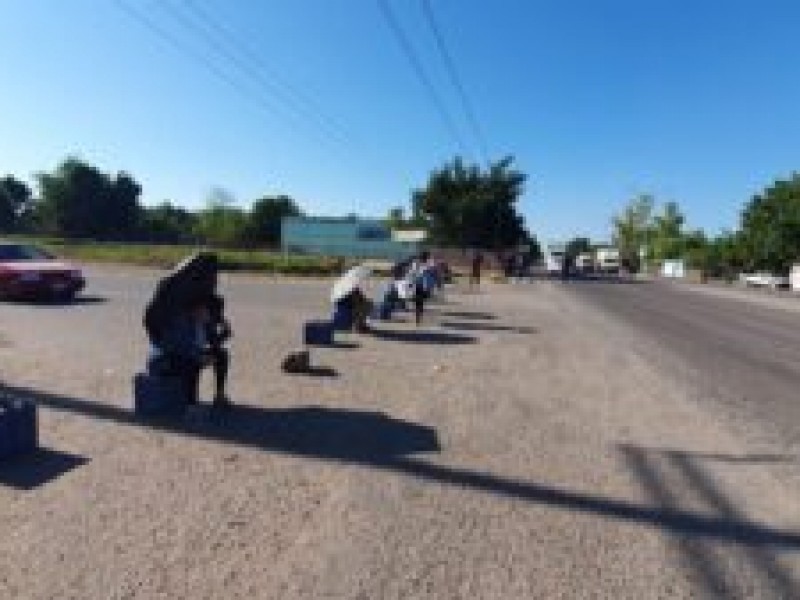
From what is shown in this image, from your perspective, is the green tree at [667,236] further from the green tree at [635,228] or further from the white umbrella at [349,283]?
the white umbrella at [349,283]

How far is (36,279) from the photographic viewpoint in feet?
71.9

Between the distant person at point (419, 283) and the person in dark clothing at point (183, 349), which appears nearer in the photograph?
the person in dark clothing at point (183, 349)

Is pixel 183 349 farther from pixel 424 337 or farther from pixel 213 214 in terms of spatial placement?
pixel 213 214

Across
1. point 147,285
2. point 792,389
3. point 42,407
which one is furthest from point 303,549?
point 147,285

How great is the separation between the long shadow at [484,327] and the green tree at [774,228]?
72.3 m

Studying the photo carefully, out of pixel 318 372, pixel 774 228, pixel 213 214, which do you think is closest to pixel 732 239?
pixel 774 228

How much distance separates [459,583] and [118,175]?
115 m

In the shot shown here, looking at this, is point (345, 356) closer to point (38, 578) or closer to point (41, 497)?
point (41, 497)

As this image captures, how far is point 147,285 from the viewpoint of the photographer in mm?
29469

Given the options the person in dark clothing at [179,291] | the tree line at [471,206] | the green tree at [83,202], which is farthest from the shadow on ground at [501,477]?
the green tree at [83,202]

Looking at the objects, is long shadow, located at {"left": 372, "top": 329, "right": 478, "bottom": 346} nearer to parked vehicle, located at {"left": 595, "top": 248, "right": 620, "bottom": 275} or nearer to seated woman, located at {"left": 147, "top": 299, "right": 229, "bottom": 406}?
seated woman, located at {"left": 147, "top": 299, "right": 229, "bottom": 406}

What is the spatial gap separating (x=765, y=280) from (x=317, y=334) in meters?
81.7

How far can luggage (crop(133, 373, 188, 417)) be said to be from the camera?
8.34 metres

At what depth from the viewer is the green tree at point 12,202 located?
4798 inches
